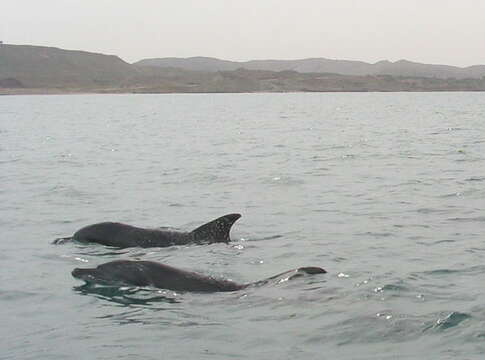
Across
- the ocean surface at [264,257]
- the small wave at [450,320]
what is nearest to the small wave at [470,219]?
the ocean surface at [264,257]

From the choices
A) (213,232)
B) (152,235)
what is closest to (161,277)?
(213,232)

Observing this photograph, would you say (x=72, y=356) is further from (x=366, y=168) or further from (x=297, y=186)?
(x=366, y=168)

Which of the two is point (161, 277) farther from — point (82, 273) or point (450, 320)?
point (450, 320)

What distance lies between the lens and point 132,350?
1009 cm

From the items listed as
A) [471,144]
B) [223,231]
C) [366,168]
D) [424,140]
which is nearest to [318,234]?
[223,231]

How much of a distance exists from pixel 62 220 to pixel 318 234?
257 inches

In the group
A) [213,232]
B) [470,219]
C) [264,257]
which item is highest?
[213,232]

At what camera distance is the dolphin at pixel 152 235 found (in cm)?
1659

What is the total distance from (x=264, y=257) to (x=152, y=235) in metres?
2.66

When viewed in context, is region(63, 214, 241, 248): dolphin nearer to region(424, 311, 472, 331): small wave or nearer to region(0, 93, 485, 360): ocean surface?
region(0, 93, 485, 360): ocean surface

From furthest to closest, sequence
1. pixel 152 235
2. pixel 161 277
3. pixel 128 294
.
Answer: pixel 152 235 < pixel 161 277 < pixel 128 294

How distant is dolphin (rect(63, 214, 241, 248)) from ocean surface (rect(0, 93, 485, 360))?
38 centimetres

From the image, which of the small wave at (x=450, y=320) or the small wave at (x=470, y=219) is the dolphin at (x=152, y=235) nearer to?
the small wave at (x=470, y=219)

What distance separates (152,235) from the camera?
16.9 m
